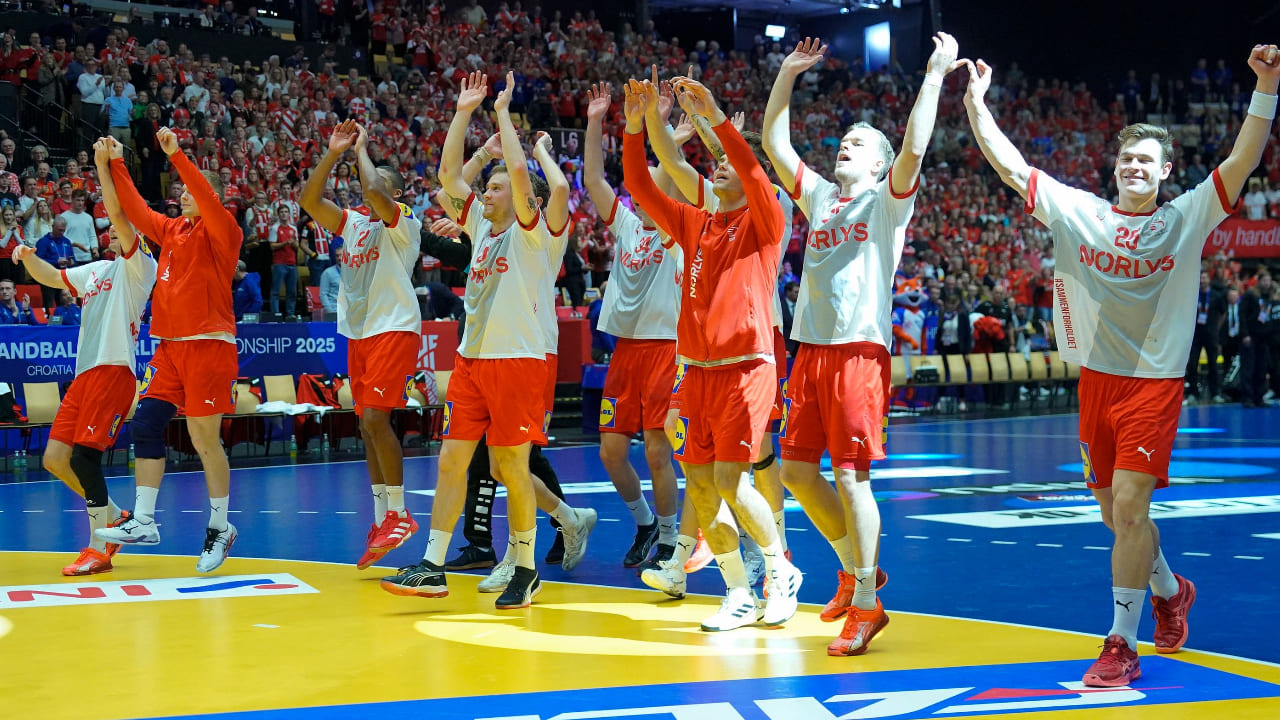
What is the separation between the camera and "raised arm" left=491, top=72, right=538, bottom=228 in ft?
20.3

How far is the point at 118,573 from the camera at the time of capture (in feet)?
24.1

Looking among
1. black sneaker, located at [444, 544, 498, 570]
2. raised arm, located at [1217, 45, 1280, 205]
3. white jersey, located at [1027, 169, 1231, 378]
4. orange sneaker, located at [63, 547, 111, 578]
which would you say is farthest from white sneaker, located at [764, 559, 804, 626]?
orange sneaker, located at [63, 547, 111, 578]

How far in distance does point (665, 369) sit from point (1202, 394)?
58.9ft

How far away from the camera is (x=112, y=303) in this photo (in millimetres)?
7734

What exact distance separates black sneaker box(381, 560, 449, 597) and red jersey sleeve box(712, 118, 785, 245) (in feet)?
7.12

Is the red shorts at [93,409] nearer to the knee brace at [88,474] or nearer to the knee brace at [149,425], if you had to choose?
the knee brace at [88,474]

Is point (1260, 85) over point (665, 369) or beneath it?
over

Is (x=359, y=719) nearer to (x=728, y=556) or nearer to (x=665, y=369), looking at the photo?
(x=728, y=556)

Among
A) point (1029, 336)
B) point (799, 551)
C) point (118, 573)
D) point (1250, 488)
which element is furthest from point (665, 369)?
point (1029, 336)

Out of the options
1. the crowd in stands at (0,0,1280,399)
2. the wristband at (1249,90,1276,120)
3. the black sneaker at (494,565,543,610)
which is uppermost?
the crowd in stands at (0,0,1280,399)

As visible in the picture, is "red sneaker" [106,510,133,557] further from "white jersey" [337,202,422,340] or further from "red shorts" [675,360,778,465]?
"red shorts" [675,360,778,465]

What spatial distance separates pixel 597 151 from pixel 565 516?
6.61ft

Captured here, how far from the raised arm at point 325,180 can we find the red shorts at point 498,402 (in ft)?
5.01

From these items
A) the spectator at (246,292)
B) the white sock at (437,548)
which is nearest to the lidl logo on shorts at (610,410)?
the white sock at (437,548)
